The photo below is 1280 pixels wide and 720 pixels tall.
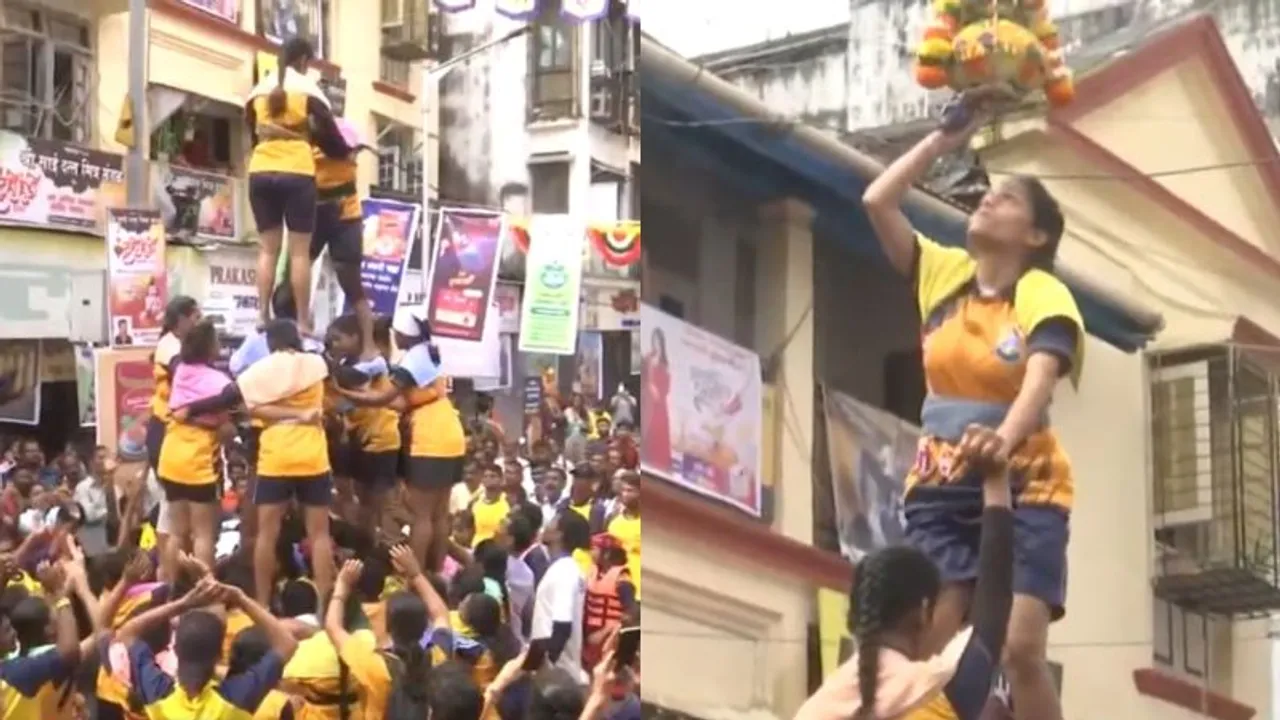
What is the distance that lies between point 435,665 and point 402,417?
37 cm

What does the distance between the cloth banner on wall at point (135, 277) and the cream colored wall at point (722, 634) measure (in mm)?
1667

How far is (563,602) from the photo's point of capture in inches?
94.5

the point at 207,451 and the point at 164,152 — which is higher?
the point at 164,152

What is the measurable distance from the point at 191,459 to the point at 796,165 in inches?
64.5

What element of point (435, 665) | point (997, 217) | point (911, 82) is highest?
point (911, 82)

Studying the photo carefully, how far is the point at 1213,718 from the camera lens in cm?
136

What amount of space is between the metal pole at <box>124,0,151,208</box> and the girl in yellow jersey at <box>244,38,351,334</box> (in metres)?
0.32

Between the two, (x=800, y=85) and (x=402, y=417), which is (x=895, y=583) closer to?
(x=800, y=85)

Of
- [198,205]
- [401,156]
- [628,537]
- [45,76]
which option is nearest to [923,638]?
[628,537]

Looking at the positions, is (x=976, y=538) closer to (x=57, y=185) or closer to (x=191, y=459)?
(x=191, y=459)

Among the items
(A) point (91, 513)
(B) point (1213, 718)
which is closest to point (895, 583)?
(B) point (1213, 718)

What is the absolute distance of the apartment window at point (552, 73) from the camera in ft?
7.88

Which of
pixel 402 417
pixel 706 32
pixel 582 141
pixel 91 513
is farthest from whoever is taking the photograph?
pixel 91 513

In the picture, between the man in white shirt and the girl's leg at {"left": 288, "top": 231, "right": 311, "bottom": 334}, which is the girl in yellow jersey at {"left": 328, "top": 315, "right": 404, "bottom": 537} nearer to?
the girl's leg at {"left": 288, "top": 231, "right": 311, "bottom": 334}
